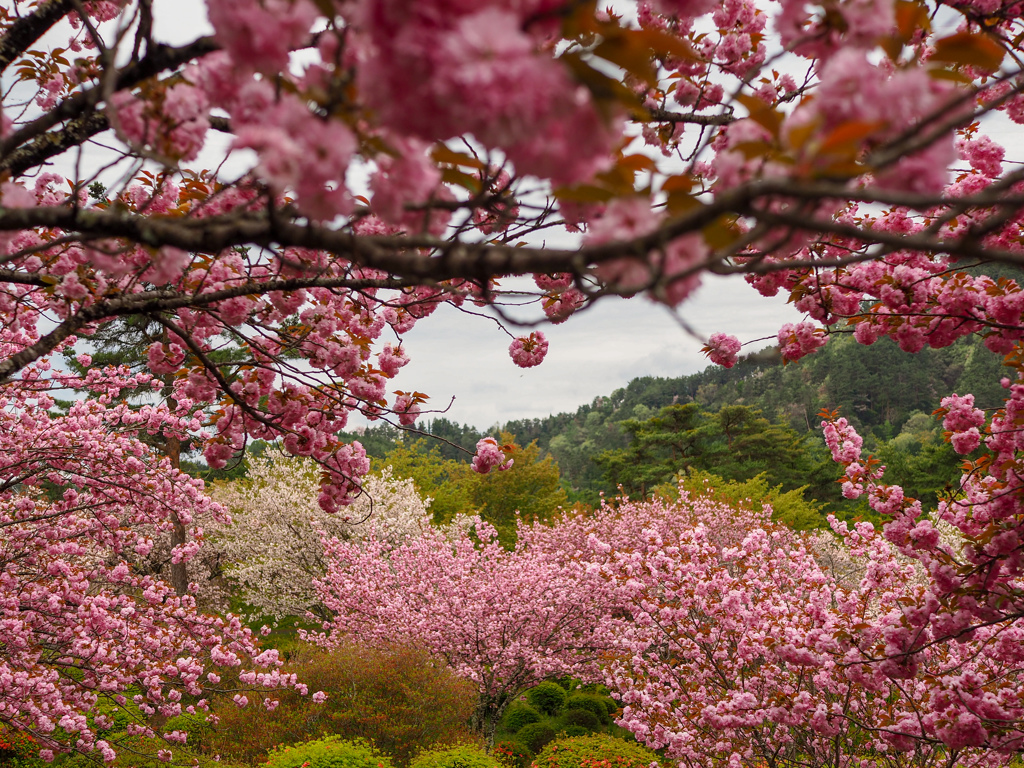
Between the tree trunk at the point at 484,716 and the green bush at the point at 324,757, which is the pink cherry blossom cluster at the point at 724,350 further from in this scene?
the tree trunk at the point at 484,716

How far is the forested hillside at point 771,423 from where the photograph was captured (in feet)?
106

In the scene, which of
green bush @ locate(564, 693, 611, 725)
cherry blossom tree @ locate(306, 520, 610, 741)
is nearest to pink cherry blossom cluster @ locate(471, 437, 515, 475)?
cherry blossom tree @ locate(306, 520, 610, 741)

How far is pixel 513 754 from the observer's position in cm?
1056

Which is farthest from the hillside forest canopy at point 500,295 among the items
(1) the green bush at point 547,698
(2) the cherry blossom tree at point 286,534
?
(2) the cherry blossom tree at point 286,534

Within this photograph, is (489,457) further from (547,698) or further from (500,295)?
(547,698)

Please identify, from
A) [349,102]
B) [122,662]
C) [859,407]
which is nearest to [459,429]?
[859,407]

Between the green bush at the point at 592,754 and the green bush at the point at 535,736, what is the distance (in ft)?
8.96

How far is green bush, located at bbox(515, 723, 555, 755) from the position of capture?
37.4ft

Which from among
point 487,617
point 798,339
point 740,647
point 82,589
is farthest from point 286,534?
point 798,339

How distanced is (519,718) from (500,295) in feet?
41.5

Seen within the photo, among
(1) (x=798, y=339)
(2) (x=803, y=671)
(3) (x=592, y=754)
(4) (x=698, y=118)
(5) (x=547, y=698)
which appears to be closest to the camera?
(4) (x=698, y=118)

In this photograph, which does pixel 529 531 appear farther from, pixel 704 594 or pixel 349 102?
pixel 349 102

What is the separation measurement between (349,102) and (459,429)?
287ft

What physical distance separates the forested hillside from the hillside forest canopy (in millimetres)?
1268
